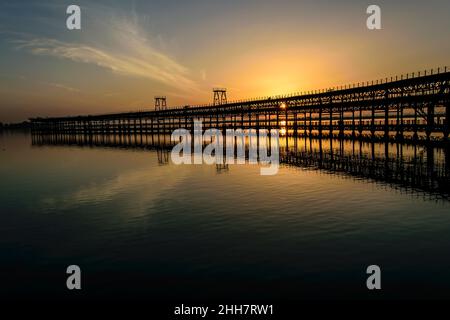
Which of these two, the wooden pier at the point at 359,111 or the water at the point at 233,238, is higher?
the wooden pier at the point at 359,111

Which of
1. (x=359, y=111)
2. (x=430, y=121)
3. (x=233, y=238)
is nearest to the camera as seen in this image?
(x=233, y=238)

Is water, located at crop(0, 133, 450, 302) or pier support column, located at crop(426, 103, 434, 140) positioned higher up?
pier support column, located at crop(426, 103, 434, 140)

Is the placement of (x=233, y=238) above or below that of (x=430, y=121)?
below

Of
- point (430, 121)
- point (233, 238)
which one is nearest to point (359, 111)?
point (430, 121)

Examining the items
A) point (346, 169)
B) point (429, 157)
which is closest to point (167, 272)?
point (346, 169)

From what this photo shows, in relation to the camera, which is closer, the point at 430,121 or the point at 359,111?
the point at 430,121

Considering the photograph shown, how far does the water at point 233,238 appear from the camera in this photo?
11070 mm

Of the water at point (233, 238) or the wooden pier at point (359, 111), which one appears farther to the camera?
the wooden pier at point (359, 111)

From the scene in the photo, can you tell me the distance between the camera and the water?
11.1 metres

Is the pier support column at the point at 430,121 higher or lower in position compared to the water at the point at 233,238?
higher

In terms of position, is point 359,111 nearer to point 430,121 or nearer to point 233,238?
point 430,121

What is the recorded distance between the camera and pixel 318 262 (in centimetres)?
1252

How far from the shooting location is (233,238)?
603 inches

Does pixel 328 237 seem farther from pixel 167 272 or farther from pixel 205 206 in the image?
pixel 205 206
